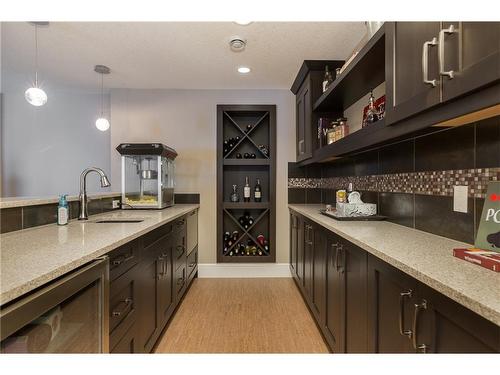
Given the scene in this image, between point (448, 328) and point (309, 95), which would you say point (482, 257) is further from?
point (309, 95)

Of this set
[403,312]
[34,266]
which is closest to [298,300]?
[403,312]

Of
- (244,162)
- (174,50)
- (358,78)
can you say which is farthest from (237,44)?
(244,162)

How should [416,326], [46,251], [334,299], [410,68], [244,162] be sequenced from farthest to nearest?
[244,162] → [334,299] → [410,68] → [46,251] → [416,326]

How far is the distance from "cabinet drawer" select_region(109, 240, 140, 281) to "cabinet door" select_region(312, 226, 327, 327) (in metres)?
1.21

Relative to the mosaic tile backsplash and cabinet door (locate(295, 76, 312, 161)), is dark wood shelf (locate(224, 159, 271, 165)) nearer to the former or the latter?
cabinet door (locate(295, 76, 312, 161))

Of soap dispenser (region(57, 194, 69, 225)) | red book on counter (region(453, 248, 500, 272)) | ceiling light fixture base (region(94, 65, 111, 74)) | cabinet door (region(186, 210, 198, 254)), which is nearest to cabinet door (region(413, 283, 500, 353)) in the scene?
red book on counter (region(453, 248, 500, 272))

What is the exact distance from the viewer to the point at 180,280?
8.77 ft

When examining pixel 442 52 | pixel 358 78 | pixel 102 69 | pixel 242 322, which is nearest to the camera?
pixel 442 52

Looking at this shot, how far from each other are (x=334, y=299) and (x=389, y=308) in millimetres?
724

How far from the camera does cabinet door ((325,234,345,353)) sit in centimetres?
160

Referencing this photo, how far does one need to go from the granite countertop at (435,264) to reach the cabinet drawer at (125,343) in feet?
3.85
